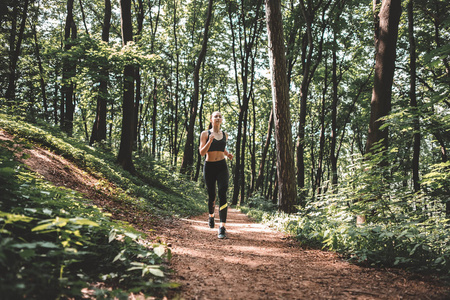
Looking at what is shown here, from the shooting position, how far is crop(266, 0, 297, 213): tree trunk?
7.20 meters

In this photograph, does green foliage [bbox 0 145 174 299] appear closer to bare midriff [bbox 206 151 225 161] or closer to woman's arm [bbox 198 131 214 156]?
woman's arm [bbox 198 131 214 156]

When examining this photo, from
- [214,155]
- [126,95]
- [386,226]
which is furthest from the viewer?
[126,95]

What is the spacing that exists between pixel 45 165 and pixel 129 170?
552 centimetres

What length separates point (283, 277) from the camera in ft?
9.47

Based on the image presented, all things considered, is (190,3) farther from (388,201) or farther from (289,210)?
(388,201)

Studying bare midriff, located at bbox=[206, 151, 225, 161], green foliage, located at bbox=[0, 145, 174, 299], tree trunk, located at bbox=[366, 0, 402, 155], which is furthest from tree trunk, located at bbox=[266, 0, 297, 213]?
green foliage, located at bbox=[0, 145, 174, 299]

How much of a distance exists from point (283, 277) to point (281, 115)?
17.0 feet

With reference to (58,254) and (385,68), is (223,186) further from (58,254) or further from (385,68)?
(385,68)

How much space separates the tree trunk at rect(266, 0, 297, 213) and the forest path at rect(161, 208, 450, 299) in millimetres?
3129

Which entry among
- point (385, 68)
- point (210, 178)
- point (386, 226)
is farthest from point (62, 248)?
point (385, 68)

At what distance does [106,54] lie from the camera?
31.5 ft

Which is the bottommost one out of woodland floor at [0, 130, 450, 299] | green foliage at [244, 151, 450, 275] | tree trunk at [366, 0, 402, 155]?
woodland floor at [0, 130, 450, 299]

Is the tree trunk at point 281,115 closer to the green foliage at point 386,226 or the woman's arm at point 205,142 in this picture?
the green foliage at point 386,226

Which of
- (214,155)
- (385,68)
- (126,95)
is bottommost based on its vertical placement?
(214,155)
